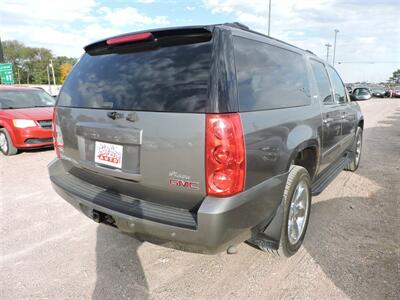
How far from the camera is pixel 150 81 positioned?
2287 mm

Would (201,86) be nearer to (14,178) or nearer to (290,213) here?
(290,213)

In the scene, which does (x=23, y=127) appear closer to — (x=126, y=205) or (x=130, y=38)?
(x=130, y=38)

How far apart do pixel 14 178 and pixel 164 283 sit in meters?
3.99

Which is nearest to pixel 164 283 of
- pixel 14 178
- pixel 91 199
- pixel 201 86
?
pixel 91 199

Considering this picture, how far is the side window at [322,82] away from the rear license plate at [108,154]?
244 cm

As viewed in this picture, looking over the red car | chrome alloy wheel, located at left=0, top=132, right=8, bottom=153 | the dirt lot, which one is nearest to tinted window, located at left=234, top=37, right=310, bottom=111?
the dirt lot

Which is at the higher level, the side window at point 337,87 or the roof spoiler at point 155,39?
the roof spoiler at point 155,39

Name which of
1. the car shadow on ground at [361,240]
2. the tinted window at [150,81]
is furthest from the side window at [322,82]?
the tinted window at [150,81]

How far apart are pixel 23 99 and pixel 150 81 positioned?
22.2ft

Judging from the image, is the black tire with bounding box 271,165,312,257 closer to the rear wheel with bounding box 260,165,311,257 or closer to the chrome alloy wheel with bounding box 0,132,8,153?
the rear wheel with bounding box 260,165,311,257

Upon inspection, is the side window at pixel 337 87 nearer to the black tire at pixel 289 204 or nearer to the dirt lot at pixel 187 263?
the dirt lot at pixel 187 263

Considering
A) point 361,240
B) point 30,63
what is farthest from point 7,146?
point 30,63

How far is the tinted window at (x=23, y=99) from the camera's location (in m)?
7.44

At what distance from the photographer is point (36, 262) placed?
2852 millimetres
